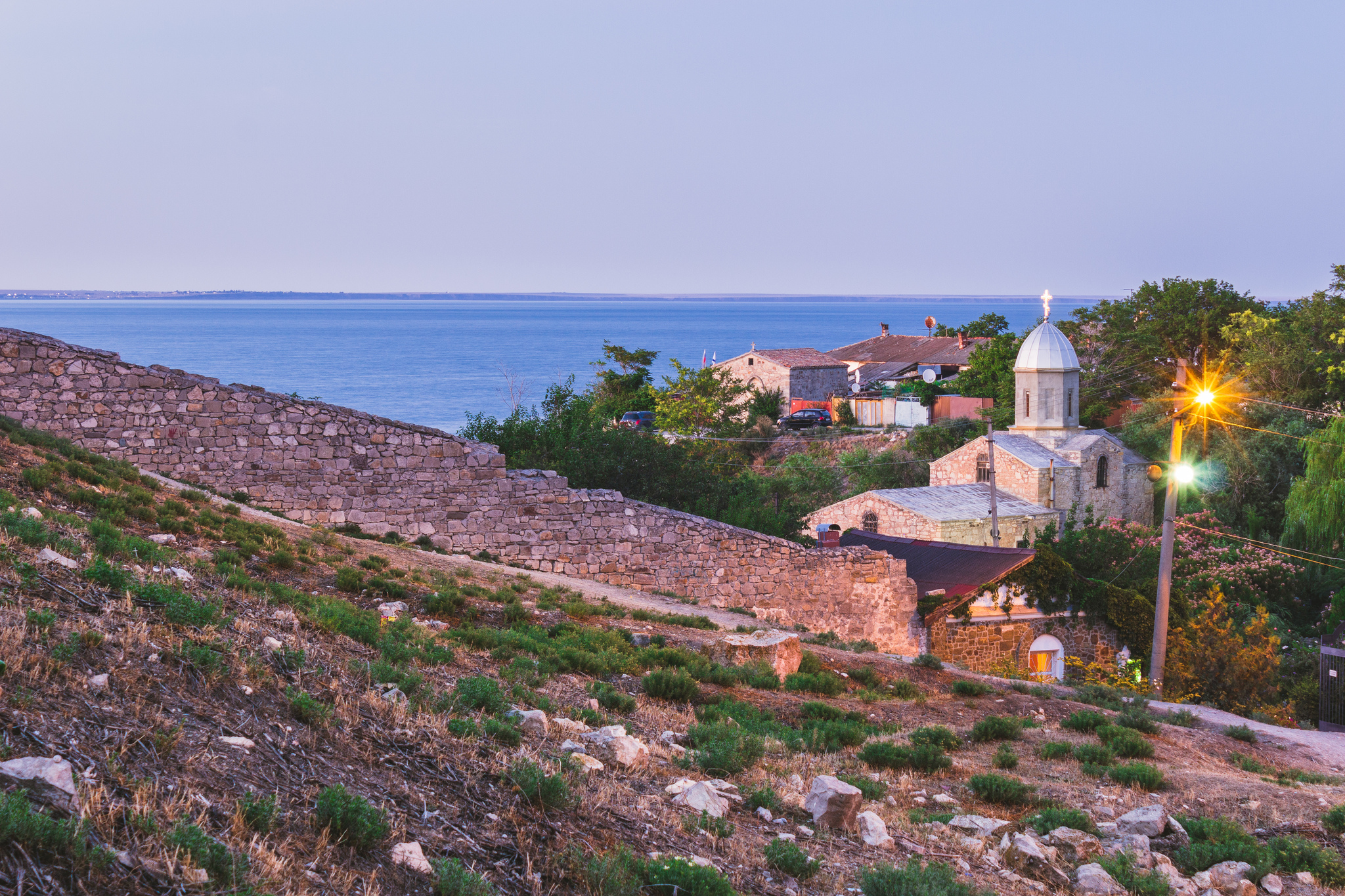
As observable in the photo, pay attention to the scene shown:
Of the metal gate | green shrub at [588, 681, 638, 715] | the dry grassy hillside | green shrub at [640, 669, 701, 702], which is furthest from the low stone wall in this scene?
green shrub at [588, 681, 638, 715]

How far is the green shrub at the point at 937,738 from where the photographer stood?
364 inches

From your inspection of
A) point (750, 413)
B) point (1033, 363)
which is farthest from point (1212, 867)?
point (750, 413)

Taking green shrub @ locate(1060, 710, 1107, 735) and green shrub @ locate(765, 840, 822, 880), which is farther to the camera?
green shrub @ locate(1060, 710, 1107, 735)

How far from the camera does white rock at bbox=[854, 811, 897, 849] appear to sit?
6375 millimetres

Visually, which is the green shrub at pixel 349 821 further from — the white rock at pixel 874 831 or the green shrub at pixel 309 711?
the white rock at pixel 874 831

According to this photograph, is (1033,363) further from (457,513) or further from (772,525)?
(457,513)

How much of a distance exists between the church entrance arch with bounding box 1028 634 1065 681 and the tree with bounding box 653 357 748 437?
36.0 m

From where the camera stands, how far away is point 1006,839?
6.71 metres

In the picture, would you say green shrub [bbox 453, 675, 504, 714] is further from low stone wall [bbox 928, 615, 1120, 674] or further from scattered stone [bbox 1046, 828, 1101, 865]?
low stone wall [bbox 928, 615, 1120, 674]

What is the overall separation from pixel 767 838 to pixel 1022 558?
18.1 meters

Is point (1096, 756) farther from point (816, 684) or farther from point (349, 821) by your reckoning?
point (349, 821)

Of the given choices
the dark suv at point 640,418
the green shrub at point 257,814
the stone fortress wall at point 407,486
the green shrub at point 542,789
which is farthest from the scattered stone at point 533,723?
the dark suv at point 640,418

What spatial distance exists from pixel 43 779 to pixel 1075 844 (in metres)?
6.06

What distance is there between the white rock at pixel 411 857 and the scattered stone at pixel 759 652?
6855mm
